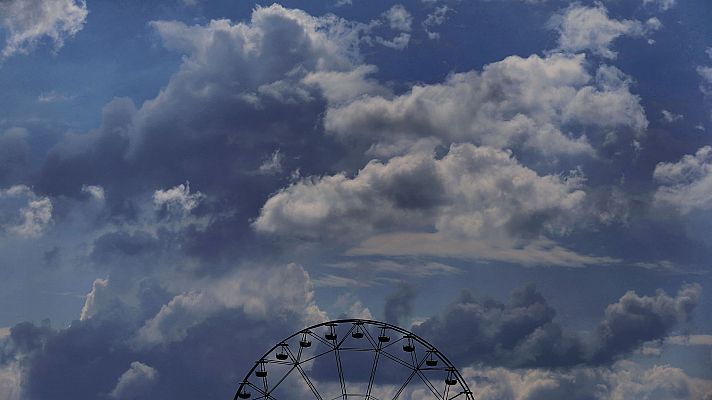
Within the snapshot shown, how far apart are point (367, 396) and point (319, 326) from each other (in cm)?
1236

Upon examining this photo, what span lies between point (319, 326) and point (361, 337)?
695 centimetres

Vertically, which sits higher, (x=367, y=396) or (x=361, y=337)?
(x=361, y=337)

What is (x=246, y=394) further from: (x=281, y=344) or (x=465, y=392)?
(x=465, y=392)

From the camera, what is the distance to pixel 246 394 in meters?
117

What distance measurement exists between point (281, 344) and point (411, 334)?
17790 mm

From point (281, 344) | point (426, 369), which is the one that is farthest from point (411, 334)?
point (281, 344)

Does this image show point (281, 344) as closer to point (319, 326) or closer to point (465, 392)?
point (319, 326)

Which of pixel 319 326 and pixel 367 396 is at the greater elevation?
pixel 319 326

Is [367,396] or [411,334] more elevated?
[411,334]

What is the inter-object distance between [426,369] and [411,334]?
23.0 feet

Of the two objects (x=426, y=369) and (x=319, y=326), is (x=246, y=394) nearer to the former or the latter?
(x=319, y=326)

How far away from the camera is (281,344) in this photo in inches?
4717

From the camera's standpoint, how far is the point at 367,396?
122062 mm

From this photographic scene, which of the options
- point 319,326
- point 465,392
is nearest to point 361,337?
point 319,326
